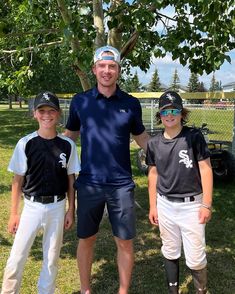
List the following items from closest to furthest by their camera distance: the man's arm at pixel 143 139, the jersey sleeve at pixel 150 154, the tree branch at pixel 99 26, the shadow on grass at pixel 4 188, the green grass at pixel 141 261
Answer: the jersey sleeve at pixel 150 154, the man's arm at pixel 143 139, the green grass at pixel 141 261, the tree branch at pixel 99 26, the shadow on grass at pixel 4 188

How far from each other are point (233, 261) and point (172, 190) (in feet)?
5.69

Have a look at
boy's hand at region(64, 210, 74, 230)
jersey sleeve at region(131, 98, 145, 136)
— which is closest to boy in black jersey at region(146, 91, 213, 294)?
jersey sleeve at region(131, 98, 145, 136)

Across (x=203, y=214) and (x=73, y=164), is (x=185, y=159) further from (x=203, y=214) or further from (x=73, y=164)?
(x=73, y=164)

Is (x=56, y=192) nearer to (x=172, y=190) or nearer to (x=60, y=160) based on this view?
(x=60, y=160)

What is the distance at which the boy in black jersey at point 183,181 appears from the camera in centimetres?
333

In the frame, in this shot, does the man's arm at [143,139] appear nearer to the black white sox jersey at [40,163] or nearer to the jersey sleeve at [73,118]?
the jersey sleeve at [73,118]

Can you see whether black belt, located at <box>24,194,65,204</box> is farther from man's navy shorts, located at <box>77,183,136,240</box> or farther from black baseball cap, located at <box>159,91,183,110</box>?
black baseball cap, located at <box>159,91,183,110</box>

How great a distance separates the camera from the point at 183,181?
133 inches

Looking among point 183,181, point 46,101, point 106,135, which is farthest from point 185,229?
point 46,101

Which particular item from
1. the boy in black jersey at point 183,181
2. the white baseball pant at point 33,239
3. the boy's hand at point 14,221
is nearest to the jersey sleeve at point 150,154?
the boy in black jersey at point 183,181

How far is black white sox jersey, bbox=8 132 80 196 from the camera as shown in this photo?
3.32 m

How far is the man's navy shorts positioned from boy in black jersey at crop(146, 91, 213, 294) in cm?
28

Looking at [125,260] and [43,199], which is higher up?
[43,199]

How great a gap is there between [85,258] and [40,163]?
3.02 ft
